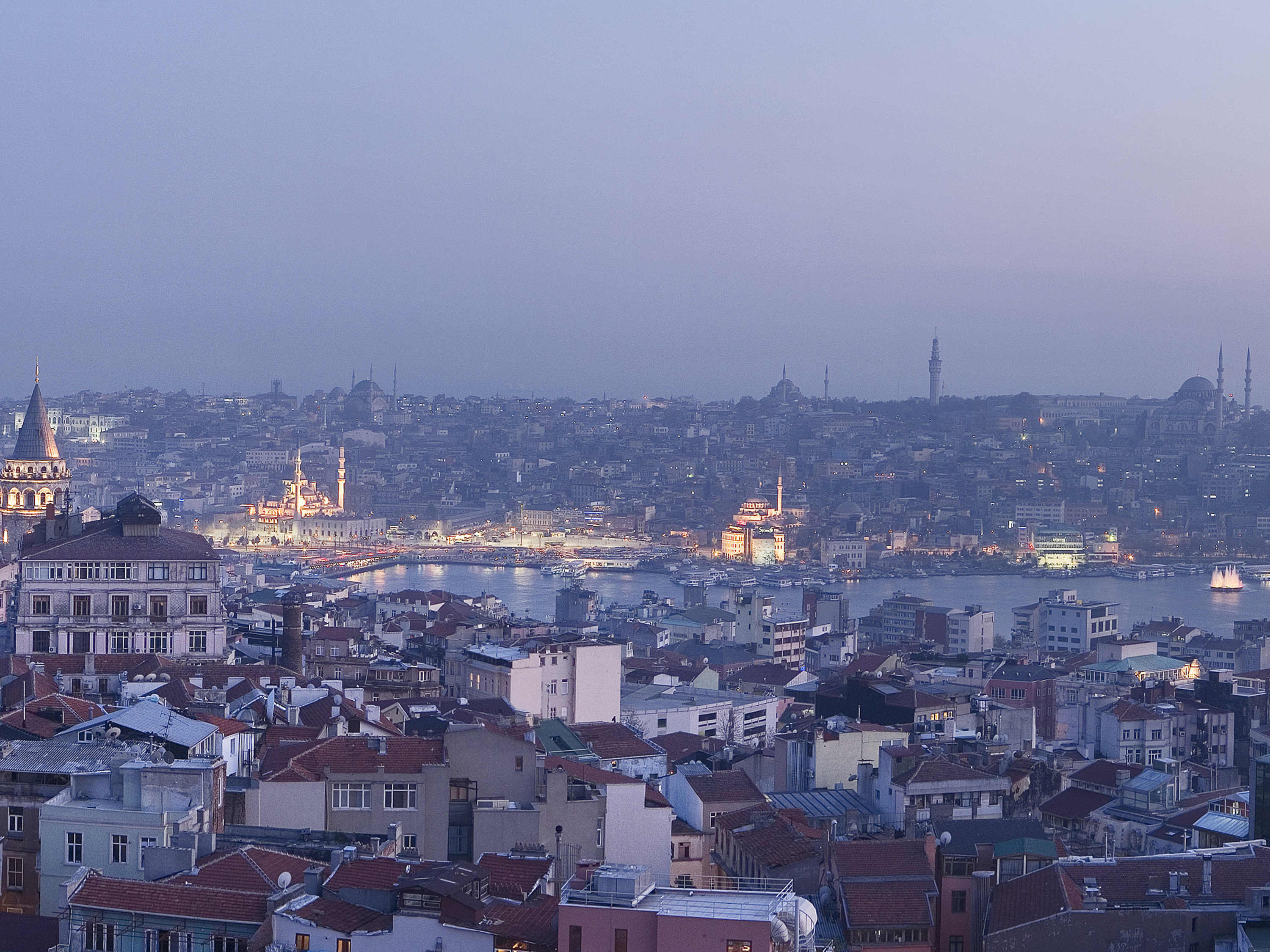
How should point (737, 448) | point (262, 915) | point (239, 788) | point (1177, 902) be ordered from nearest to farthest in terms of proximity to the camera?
point (262, 915), point (1177, 902), point (239, 788), point (737, 448)

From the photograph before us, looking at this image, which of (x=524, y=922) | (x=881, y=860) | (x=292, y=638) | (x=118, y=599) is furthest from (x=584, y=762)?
(x=118, y=599)

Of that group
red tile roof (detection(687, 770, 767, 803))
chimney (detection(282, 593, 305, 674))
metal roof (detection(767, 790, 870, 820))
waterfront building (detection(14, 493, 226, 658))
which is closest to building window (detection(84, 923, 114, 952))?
red tile roof (detection(687, 770, 767, 803))

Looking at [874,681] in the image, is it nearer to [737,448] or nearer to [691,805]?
[691,805]

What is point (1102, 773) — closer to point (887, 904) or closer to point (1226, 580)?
point (887, 904)

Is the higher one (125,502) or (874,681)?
(125,502)

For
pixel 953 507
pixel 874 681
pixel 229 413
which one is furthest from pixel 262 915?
pixel 229 413

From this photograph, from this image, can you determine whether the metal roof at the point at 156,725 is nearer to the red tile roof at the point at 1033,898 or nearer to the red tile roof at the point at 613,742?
the red tile roof at the point at 613,742

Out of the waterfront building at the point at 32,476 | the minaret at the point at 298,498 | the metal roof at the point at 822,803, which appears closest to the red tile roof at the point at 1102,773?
the metal roof at the point at 822,803
